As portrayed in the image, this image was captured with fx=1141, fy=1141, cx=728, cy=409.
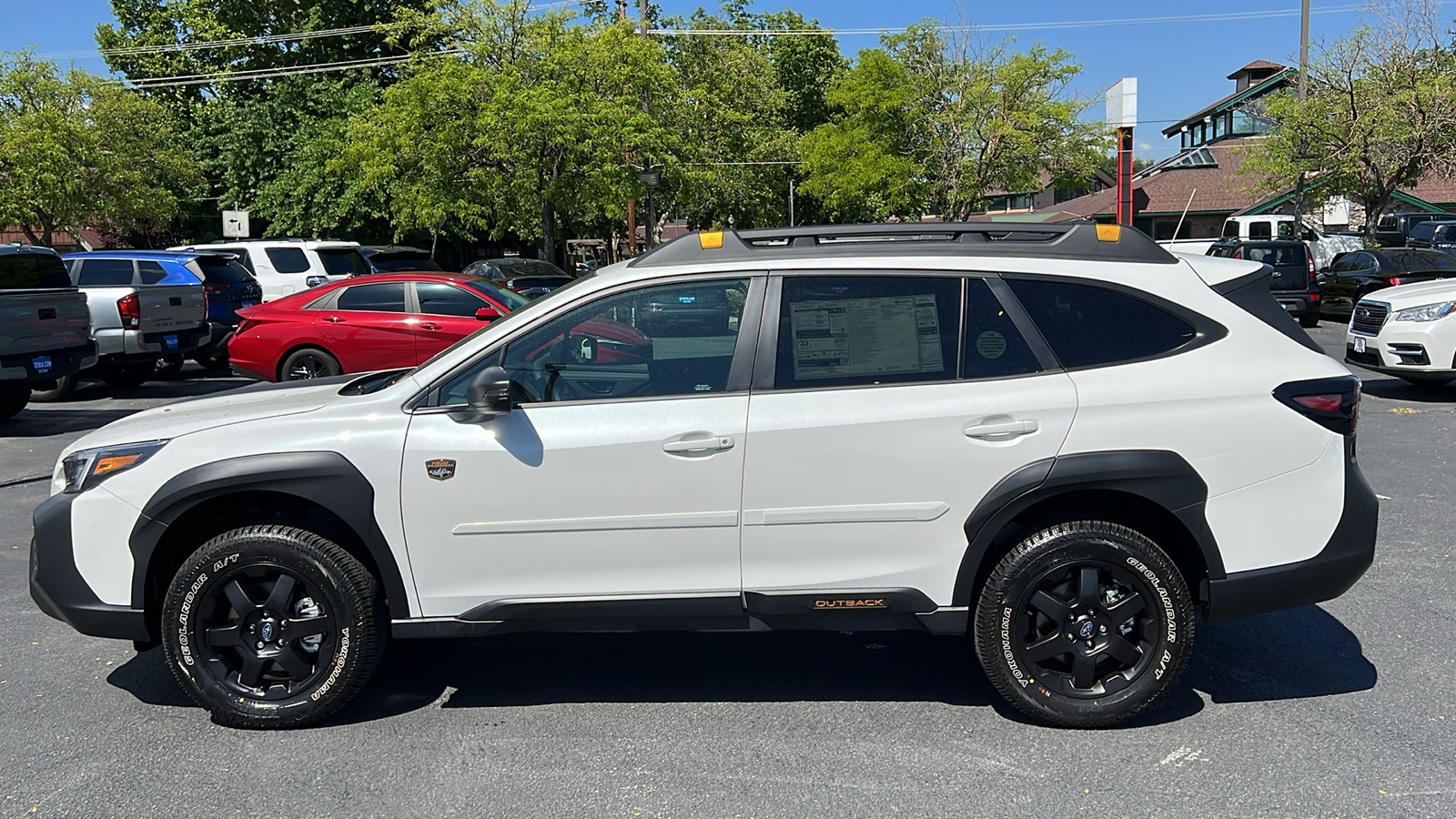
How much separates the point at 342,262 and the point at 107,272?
5403 mm

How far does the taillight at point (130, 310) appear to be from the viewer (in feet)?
46.9

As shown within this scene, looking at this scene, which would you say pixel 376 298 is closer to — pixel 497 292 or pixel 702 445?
pixel 497 292

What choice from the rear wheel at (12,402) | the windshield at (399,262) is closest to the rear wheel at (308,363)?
the rear wheel at (12,402)

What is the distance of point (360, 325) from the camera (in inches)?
523

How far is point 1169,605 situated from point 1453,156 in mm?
28726

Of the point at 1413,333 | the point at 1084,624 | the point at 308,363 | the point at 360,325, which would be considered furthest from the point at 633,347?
the point at 1413,333

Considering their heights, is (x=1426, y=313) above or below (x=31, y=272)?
below

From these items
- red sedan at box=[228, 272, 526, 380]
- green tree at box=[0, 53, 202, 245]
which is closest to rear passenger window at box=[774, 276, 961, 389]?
red sedan at box=[228, 272, 526, 380]

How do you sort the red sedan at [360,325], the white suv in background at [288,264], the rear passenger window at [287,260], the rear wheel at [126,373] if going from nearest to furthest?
1. the red sedan at [360,325]
2. the rear wheel at [126,373]
3. the white suv in background at [288,264]
4. the rear passenger window at [287,260]

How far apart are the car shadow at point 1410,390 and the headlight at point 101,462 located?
1204 cm

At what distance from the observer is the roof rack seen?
4277mm

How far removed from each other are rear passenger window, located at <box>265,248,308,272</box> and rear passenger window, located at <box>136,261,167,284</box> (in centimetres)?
451

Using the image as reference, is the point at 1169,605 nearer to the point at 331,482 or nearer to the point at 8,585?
the point at 331,482

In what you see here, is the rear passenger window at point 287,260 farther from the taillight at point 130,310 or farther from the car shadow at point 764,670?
the car shadow at point 764,670
